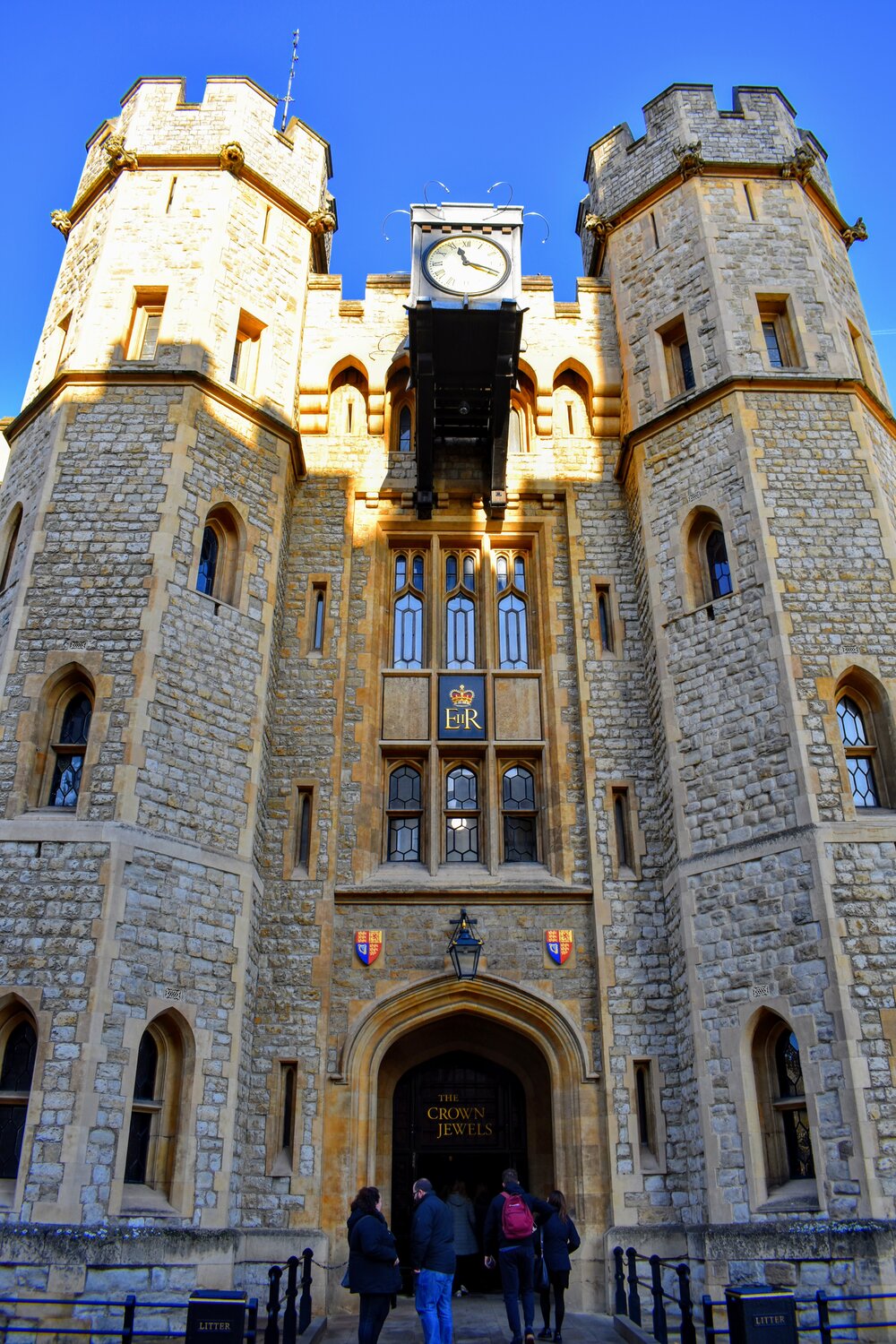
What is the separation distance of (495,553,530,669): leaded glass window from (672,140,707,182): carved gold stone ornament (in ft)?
19.5

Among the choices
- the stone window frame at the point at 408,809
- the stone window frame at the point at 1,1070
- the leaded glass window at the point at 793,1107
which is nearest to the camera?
the stone window frame at the point at 1,1070

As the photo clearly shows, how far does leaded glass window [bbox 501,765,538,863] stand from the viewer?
13.2 meters

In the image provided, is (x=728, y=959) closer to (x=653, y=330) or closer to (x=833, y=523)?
(x=833, y=523)

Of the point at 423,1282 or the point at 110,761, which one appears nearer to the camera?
the point at 423,1282

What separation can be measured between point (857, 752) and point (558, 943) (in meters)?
3.80

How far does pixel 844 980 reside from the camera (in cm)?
963

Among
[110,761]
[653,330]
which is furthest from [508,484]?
[110,761]

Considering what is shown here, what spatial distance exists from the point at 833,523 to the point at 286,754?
268 inches

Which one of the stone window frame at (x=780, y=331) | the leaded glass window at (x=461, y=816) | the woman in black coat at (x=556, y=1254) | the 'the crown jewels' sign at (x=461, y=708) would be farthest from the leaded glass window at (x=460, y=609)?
the woman in black coat at (x=556, y=1254)

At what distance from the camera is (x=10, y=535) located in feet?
42.1

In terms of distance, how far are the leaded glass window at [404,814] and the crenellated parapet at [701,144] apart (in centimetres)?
912

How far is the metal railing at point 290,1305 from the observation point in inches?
294

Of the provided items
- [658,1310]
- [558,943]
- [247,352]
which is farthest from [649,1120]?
[247,352]

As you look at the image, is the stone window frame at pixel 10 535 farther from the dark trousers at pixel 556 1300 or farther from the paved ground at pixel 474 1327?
the dark trousers at pixel 556 1300
